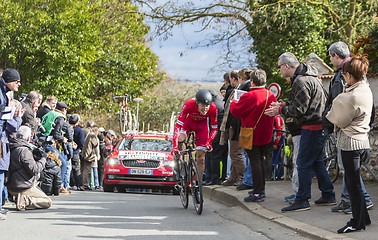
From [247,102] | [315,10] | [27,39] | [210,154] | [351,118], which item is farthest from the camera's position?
[27,39]

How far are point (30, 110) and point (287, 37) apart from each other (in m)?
14.5

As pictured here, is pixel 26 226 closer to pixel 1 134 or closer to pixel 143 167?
pixel 1 134

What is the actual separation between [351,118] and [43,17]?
26.2 meters

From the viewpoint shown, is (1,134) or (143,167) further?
(143,167)

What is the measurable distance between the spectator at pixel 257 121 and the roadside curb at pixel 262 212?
345mm

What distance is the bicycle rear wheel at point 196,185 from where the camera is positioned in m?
9.14

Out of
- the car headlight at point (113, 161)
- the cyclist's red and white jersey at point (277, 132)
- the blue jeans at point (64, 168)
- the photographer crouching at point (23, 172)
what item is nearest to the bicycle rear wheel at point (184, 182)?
the photographer crouching at point (23, 172)

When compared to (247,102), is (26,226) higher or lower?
lower

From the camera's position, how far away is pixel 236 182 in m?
12.0

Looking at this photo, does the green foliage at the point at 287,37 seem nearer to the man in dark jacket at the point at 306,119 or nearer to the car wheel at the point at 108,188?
the car wheel at the point at 108,188

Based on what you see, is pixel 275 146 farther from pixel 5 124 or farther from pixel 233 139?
pixel 5 124

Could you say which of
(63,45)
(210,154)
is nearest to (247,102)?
(210,154)

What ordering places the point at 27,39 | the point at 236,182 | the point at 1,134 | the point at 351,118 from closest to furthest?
the point at 351,118 → the point at 1,134 → the point at 236,182 → the point at 27,39

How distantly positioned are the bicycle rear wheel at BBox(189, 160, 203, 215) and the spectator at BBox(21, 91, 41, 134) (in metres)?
3.36
